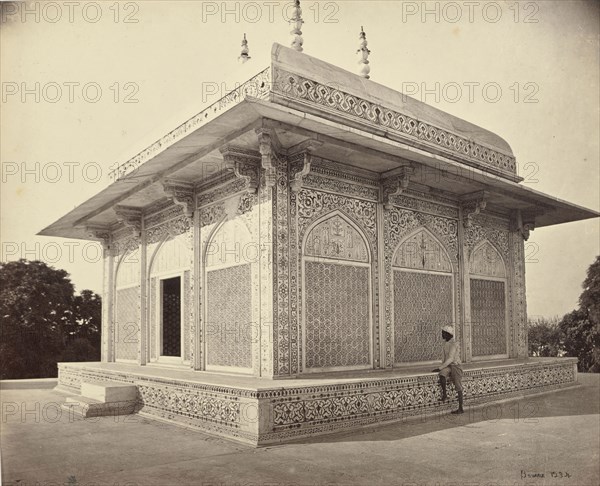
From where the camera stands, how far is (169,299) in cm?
942

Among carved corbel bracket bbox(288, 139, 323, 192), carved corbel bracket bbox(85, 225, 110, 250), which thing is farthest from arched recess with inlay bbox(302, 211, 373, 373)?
carved corbel bracket bbox(85, 225, 110, 250)

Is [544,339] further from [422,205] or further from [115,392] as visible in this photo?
[115,392]

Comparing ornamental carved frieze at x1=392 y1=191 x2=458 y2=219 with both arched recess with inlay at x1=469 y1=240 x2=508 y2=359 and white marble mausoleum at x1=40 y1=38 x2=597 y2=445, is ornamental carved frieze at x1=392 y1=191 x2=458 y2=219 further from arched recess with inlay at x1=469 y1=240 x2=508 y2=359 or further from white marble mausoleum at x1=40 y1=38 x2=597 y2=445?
arched recess with inlay at x1=469 y1=240 x2=508 y2=359

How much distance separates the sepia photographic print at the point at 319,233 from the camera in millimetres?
5012

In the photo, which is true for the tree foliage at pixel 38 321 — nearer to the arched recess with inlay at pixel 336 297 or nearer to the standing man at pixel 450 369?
the arched recess with inlay at pixel 336 297

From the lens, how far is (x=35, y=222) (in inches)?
421

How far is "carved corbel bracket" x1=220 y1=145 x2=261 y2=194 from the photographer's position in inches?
249

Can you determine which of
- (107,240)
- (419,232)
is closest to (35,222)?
(107,240)

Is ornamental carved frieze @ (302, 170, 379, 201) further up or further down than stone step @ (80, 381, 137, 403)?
further up

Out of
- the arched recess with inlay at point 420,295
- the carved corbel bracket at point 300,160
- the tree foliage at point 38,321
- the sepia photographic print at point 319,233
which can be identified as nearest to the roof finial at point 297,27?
the sepia photographic print at point 319,233

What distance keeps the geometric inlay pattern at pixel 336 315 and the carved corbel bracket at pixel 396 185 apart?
940 millimetres

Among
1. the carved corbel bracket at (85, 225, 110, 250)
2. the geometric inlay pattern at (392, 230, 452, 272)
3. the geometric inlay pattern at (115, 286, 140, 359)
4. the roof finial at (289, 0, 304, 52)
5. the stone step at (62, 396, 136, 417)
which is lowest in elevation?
the stone step at (62, 396, 136, 417)

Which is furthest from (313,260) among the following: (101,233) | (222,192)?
(101,233)

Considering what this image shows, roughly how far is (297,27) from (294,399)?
174 inches
